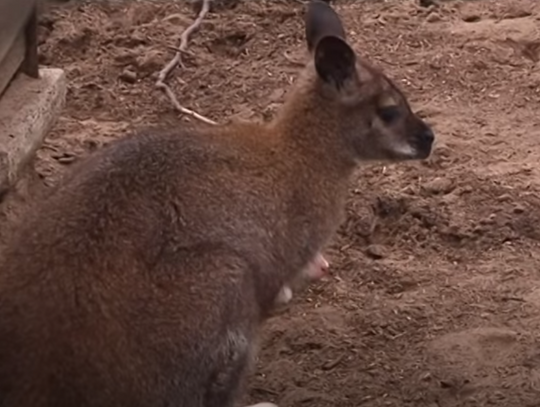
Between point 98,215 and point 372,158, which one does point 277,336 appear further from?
point 98,215

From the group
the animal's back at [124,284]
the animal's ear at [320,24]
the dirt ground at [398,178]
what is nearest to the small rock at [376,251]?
the dirt ground at [398,178]

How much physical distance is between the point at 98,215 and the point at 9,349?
408 millimetres

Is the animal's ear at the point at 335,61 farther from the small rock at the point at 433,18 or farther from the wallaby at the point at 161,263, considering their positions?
the small rock at the point at 433,18

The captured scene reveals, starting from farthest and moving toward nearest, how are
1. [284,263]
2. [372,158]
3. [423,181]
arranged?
[423,181] < [372,158] < [284,263]

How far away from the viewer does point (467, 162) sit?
6.74 metres

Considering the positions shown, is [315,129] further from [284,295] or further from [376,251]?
[376,251]

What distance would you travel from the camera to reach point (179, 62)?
7.61m

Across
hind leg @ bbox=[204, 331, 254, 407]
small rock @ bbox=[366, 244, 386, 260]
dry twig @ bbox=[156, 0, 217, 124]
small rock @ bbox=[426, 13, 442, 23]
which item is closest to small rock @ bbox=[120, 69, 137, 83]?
dry twig @ bbox=[156, 0, 217, 124]

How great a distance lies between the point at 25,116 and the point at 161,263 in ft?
4.34

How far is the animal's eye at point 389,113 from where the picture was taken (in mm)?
5277

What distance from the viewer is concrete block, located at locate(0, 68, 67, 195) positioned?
540cm

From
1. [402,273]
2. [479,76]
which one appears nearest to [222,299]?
[402,273]

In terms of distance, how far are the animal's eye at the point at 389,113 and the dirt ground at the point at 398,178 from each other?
2.55ft

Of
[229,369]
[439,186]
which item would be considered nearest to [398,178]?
[439,186]
